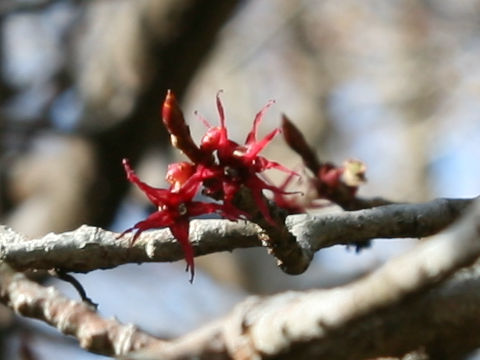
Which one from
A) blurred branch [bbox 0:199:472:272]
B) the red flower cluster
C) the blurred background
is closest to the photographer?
the red flower cluster

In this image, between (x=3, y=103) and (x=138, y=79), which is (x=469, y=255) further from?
(x=3, y=103)

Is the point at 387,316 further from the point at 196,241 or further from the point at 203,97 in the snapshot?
the point at 203,97

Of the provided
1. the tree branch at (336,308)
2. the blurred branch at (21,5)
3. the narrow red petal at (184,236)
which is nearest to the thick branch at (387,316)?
the tree branch at (336,308)

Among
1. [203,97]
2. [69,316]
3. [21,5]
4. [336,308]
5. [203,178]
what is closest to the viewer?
[336,308]

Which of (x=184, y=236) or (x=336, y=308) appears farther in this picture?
(x=184, y=236)

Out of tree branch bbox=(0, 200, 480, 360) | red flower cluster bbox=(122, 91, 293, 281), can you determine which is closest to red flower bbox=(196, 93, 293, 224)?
red flower cluster bbox=(122, 91, 293, 281)

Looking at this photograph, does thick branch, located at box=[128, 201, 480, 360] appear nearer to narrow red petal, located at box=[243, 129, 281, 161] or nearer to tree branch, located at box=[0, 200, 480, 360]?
tree branch, located at box=[0, 200, 480, 360]

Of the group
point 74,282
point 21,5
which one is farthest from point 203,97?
point 74,282
